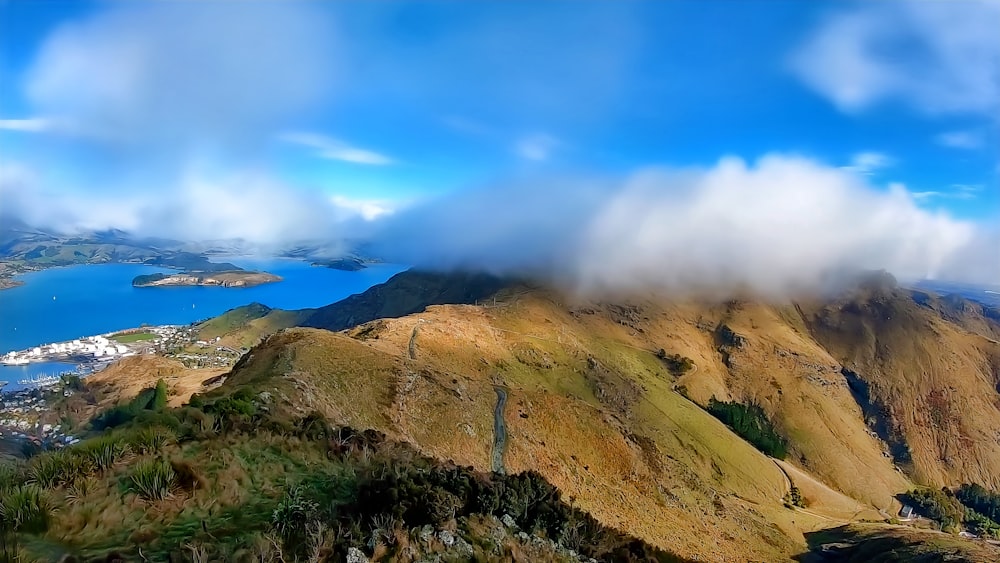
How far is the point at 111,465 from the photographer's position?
33.7 feet

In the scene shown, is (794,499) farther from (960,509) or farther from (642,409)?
(960,509)

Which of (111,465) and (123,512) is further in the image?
(111,465)

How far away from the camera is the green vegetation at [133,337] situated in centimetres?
16988

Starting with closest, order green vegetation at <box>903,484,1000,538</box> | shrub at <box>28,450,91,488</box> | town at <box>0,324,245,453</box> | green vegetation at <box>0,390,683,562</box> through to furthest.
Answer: green vegetation at <box>0,390,683,562</box>, shrub at <box>28,450,91,488</box>, town at <box>0,324,245,453</box>, green vegetation at <box>903,484,1000,538</box>

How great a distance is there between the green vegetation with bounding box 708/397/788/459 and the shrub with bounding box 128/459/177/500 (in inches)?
4047

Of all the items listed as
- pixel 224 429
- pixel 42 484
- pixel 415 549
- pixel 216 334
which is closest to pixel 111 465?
pixel 42 484

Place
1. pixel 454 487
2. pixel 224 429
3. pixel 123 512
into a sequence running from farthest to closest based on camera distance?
pixel 224 429 → pixel 454 487 → pixel 123 512

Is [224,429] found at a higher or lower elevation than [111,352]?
higher

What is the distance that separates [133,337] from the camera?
17362cm

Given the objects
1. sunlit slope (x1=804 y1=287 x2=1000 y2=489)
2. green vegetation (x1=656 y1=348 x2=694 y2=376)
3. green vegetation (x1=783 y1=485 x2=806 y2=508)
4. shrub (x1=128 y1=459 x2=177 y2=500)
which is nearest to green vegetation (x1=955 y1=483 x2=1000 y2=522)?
sunlit slope (x1=804 y1=287 x2=1000 y2=489)

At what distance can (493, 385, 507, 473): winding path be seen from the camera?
3434 centimetres

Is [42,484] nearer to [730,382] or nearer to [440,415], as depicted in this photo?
[440,415]

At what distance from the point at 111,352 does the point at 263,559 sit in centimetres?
18229

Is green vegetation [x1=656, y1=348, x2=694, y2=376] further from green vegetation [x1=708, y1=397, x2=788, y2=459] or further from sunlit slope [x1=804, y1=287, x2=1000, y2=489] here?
sunlit slope [x1=804, y1=287, x2=1000, y2=489]
